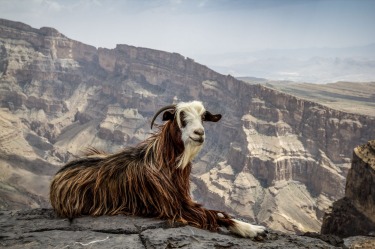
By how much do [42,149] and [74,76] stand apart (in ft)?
192

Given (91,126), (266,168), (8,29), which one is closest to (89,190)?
(266,168)

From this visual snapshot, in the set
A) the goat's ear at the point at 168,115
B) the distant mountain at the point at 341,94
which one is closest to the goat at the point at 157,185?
the goat's ear at the point at 168,115

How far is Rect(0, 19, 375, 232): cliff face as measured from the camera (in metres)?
84.9

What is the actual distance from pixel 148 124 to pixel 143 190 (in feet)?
427

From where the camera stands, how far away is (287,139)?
100 metres

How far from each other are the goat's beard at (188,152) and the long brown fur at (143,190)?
91 millimetres

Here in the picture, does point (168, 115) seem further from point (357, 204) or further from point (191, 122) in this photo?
point (357, 204)

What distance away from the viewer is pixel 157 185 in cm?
484

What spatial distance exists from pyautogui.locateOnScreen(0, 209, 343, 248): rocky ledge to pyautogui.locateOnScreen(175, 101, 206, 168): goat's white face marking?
1.10 m

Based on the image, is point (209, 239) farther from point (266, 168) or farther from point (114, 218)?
point (266, 168)

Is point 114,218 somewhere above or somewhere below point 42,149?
above

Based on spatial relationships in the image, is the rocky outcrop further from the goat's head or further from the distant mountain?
the distant mountain

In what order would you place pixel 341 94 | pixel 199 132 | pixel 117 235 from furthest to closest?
1. pixel 341 94
2. pixel 199 132
3. pixel 117 235

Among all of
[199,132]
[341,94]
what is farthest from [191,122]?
[341,94]
